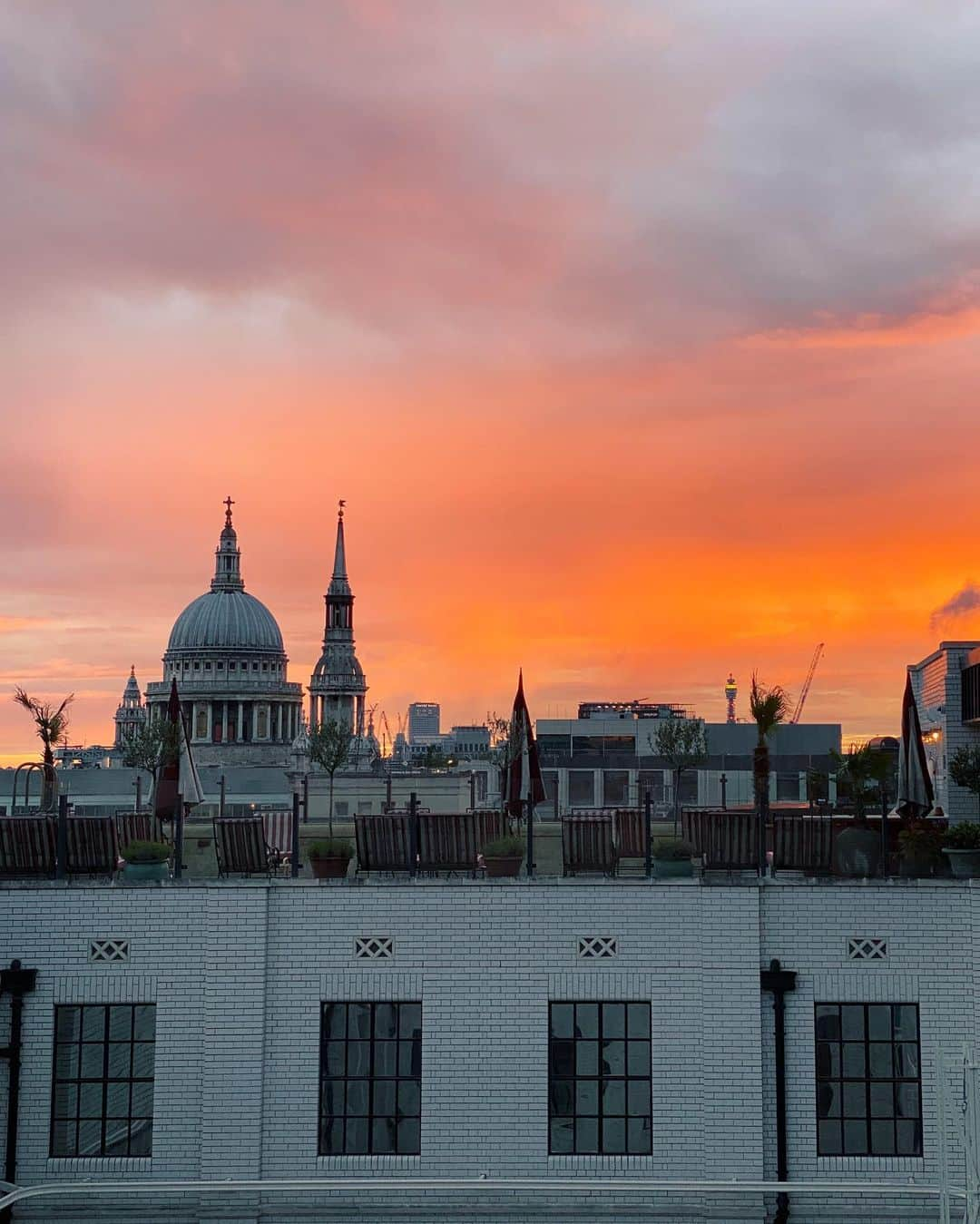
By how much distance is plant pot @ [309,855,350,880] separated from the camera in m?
19.5

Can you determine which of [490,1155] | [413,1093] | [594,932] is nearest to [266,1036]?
[413,1093]

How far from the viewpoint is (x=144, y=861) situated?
760 inches

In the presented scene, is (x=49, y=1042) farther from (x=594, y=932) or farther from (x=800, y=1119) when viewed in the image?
(x=800, y=1119)

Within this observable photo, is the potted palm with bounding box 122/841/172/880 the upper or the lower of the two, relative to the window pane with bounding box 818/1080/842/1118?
upper

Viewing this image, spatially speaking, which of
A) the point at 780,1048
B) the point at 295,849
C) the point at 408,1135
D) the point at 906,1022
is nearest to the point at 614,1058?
the point at 780,1048

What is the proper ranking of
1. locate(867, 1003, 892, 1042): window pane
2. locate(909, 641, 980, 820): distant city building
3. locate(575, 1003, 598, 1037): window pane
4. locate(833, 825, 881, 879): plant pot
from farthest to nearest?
1. locate(909, 641, 980, 820): distant city building
2. locate(833, 825, 881, 879): plant pot
3. locate(575, 1003, 598, 1037): window pane
4. locate(867, 1003, 892, 1042): window pane

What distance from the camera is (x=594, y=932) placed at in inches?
742

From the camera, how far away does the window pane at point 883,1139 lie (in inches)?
725

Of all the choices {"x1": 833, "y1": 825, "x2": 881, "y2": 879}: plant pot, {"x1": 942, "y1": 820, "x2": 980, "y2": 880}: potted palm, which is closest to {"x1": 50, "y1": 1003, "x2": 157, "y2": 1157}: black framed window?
{"x1": 833, "y1": 825, "x2": 881, "y2": 879}: plant pot

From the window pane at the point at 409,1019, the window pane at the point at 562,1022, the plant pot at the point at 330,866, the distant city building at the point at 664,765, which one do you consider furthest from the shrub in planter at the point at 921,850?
the distant city building at the point at 664,765

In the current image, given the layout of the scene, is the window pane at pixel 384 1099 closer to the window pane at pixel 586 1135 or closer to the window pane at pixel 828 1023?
the window pane at pixel 586 1135

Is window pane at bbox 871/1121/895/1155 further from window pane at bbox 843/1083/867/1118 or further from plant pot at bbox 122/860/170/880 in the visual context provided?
plant pot at bbox 122/860/170/880

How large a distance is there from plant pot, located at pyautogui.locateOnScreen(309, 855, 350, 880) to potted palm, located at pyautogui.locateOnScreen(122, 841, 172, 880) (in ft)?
6.56

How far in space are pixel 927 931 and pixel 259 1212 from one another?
30.5 ft
